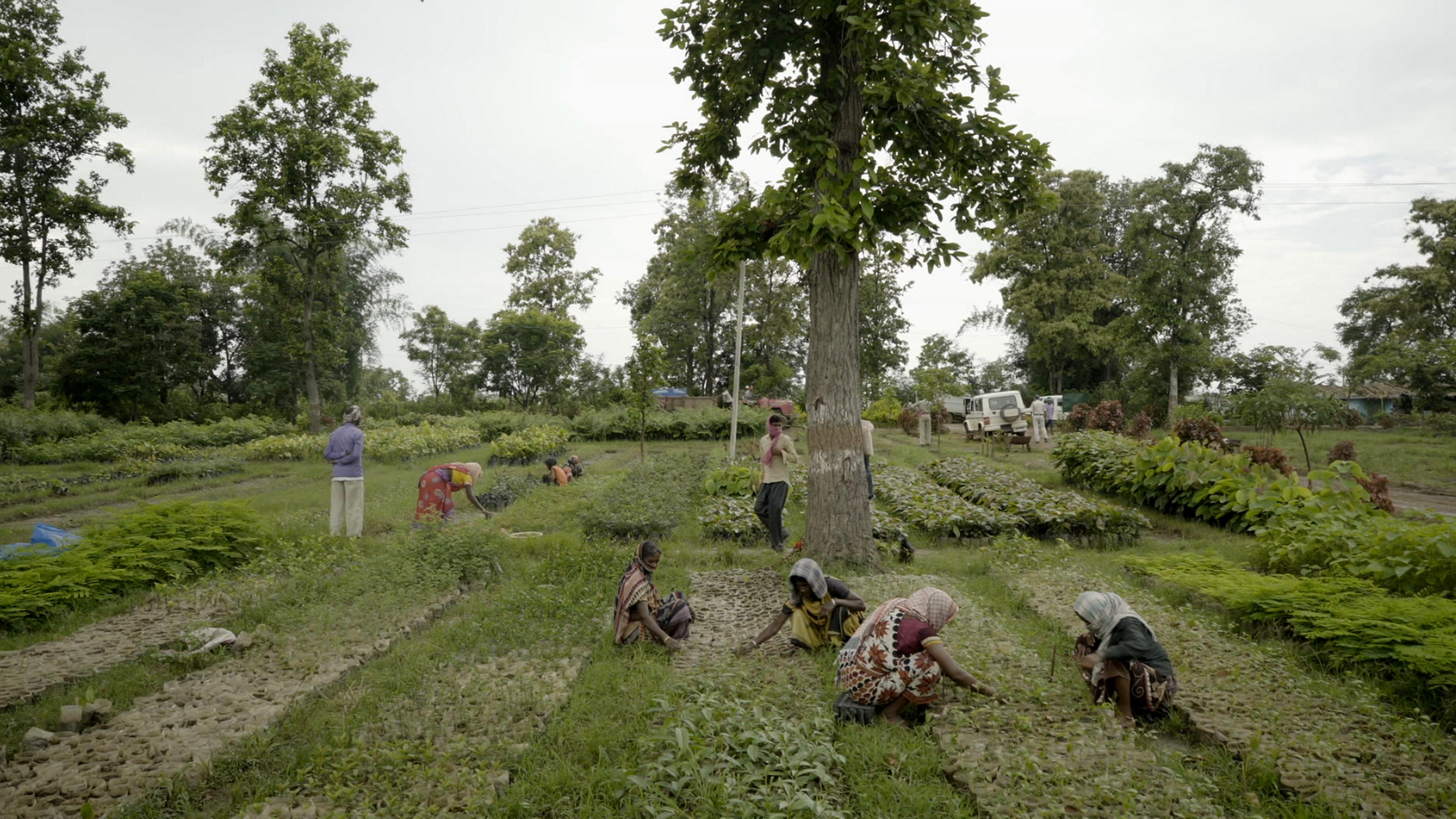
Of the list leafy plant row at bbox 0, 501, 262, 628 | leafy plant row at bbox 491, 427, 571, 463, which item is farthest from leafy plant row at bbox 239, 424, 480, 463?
leafy plant row at bbox 0, 501, 262, 628

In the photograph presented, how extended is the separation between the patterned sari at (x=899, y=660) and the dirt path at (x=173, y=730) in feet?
11.4

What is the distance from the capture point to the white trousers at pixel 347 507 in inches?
364

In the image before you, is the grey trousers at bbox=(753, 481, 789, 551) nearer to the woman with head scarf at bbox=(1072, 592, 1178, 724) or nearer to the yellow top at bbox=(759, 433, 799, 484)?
the yellow top at bbox=(759, 433, 799, 484)

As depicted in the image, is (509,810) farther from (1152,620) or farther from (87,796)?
(1152,620)

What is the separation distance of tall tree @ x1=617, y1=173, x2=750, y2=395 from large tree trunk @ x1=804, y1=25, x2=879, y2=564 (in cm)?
2555

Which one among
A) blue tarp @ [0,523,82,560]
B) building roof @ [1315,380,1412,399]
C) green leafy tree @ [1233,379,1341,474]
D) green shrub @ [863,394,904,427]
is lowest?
blue tarp @ [0,523,82,560]

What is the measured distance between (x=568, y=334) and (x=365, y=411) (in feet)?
37.3

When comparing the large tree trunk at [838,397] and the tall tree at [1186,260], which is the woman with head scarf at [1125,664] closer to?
the large tree trunk at [838,397]

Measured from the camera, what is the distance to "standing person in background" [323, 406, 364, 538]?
9.07 metres

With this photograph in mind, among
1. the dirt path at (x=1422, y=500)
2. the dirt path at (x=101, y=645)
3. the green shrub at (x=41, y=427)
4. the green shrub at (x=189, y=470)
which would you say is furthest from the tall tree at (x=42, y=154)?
the dirt path at (x=1422, y=500)

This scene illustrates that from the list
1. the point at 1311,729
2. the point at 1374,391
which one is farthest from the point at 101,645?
the point at 1374,391

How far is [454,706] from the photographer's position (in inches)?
171

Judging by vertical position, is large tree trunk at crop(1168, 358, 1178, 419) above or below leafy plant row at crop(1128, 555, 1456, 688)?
above

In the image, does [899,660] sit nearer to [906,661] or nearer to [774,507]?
[906,661]
